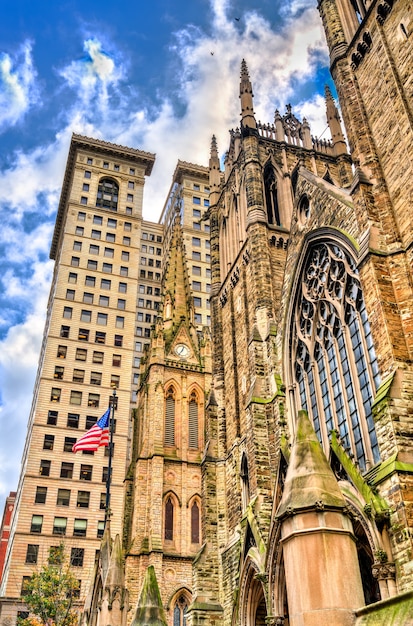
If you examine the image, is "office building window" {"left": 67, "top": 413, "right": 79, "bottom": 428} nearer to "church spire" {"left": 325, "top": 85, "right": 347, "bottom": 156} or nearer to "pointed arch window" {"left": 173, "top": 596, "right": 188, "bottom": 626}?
"pointed arch window" {"left": 173, "top": 596, "right": 188, "bottom": 626}

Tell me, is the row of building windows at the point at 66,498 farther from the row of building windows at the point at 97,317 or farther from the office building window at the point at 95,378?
the row of building windows at the point at 97,317

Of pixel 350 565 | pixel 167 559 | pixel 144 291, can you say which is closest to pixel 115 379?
pixel 144 291

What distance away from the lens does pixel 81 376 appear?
66125 mm

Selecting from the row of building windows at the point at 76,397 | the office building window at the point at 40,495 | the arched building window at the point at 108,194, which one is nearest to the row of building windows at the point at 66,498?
the office building window at the point at 40,495

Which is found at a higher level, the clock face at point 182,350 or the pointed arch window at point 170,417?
the clock face at point 182,350

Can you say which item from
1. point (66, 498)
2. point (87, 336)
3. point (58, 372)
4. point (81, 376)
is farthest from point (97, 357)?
point (66, 498)

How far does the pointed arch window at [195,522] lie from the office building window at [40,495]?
21002 millimetres

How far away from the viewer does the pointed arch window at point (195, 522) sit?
40.4 m

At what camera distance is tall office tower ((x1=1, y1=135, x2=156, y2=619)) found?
55.9 m

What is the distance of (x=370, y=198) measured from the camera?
18.8 m

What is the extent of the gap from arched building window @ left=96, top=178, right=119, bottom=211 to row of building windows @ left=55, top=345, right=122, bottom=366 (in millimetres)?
21952

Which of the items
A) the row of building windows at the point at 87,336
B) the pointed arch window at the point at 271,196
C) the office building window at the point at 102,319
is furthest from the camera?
the office building window at the point at 102,319

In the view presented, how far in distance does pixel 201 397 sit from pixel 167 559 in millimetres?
12178

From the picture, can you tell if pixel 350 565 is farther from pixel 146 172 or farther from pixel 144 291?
pixel 146 172
